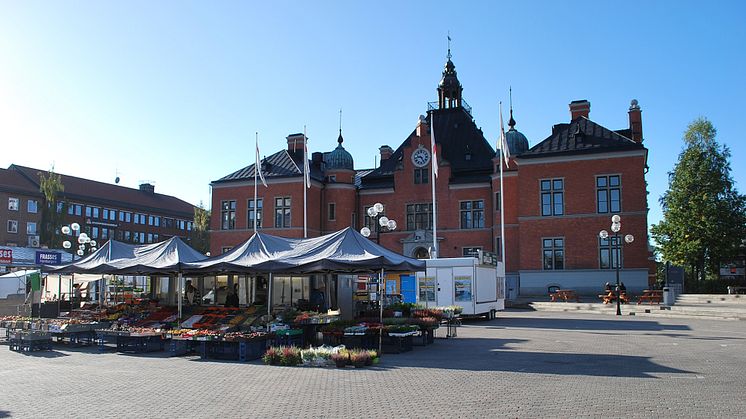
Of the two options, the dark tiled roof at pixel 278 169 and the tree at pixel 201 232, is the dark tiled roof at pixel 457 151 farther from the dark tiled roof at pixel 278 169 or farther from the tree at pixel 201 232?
the tree at pixel 201 232

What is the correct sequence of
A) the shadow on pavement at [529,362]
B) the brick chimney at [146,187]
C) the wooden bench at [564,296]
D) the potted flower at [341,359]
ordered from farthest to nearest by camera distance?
the brick chimney at [146,187]
the wooden bench at [564,296]
the potted flower at [341,359]
the shadow on pavement at [529,362]

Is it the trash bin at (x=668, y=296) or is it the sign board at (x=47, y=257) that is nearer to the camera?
the sign board at (x=47, y=257)

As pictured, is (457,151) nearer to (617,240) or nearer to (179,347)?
(617,240)

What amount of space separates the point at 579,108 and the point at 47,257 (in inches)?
1375

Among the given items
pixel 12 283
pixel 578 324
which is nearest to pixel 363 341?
pixel 578 324

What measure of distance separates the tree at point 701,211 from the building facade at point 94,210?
60.0m

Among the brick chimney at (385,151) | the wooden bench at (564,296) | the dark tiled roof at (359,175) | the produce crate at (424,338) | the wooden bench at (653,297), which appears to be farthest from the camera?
the brick chimney at (385,151)

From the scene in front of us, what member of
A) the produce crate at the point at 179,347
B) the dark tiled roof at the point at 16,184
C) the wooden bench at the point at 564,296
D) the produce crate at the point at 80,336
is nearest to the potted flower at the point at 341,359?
the produce crate at the point at 179,347

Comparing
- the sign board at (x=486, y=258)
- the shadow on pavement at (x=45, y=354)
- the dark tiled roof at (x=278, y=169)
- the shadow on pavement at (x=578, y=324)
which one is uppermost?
the dark tiled roof at (x=278, y=169)

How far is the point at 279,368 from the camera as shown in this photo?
13625mm

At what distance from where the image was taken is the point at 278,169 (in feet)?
163

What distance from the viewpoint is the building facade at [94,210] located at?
69188 millimetres

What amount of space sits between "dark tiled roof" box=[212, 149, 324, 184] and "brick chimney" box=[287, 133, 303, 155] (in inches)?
28.5

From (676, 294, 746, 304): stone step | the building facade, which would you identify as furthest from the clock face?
the building facade
